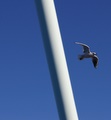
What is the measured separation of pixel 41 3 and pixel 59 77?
4023 millimetres

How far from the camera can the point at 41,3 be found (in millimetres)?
17328

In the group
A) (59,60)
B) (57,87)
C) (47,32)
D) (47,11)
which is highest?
(47,11)

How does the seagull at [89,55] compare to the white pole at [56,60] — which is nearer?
the white pole at [56,60]

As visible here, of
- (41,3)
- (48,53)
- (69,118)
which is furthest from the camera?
(41,3)

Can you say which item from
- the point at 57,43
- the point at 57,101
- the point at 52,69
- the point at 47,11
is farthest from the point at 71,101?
the point at 47,11

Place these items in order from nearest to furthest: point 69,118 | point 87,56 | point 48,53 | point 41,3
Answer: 1. point 69,118
2. point 48,53
3. point 41,3
4. point 87,56

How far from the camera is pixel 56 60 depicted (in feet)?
52.4

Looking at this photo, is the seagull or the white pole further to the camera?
the seagull

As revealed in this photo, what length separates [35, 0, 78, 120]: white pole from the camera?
15227 millimetres

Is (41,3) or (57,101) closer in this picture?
(57,101)

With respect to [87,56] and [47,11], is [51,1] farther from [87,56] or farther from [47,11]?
[87,56]

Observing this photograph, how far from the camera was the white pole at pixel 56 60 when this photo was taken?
1523 cm

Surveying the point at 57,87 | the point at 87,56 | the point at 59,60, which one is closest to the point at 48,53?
the point at 59,60

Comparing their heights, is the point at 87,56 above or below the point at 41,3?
below
